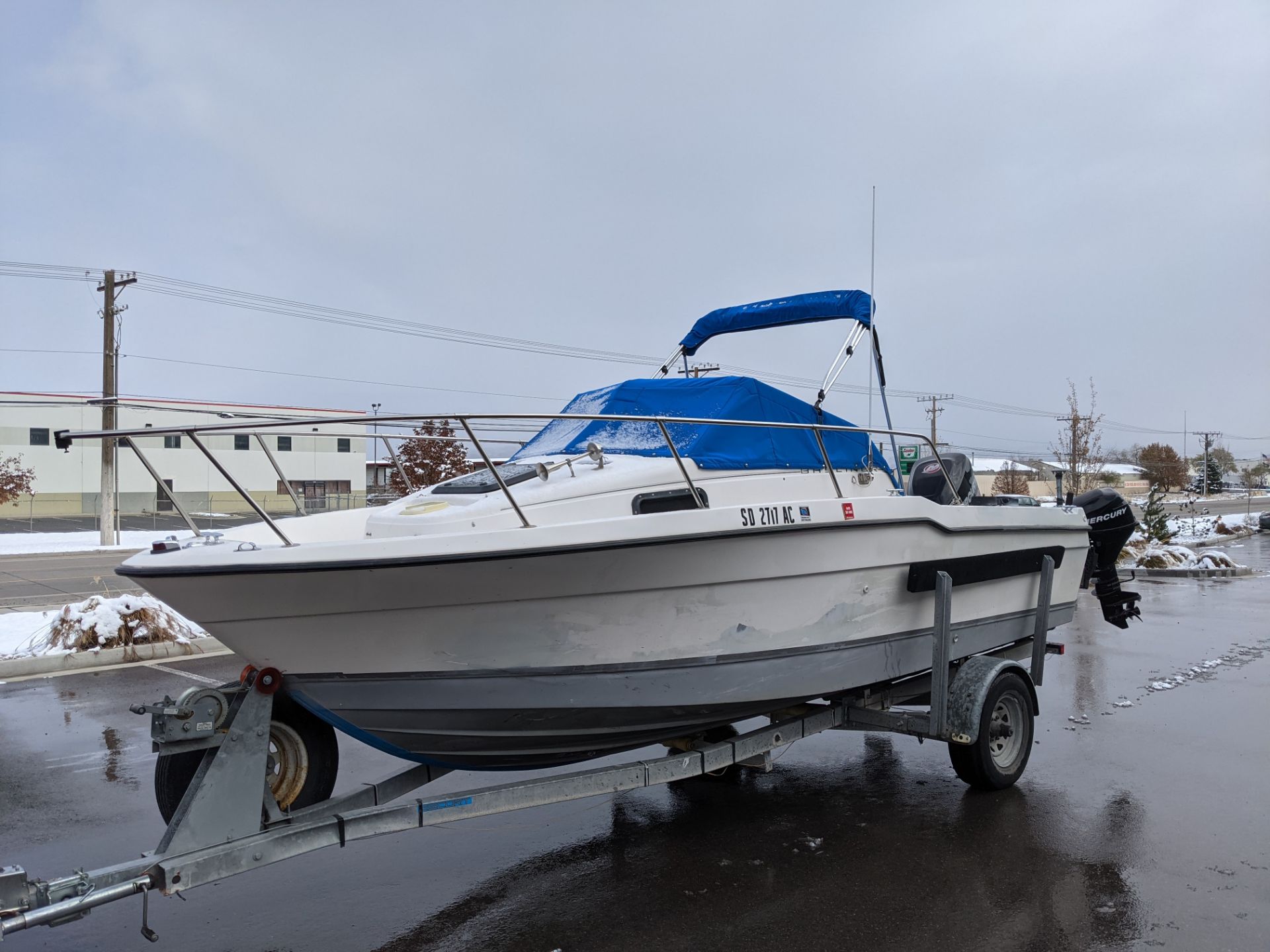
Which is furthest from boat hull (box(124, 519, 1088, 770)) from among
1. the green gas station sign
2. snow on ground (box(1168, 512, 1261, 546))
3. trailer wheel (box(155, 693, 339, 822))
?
snow on ground (box(1168, 512, 1261, 546))

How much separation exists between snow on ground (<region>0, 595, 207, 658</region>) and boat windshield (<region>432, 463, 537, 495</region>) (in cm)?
527

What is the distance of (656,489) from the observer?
14.5ft

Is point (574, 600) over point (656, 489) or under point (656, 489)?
under

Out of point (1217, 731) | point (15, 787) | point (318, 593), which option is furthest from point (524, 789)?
point (1217, 731)

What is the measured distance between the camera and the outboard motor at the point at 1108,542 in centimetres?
682

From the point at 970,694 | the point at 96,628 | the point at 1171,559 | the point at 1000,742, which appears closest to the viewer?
the point at 970,694

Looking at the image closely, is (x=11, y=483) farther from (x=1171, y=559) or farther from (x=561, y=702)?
(x=561, y=702)

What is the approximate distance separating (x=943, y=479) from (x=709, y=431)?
6.22ft

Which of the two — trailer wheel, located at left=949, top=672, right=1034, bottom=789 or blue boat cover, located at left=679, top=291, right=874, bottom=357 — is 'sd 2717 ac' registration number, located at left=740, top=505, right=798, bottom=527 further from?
blue boat cover, located at left=679, top=291, right=874, bottom=357

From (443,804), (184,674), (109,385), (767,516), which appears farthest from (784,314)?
(109,385)

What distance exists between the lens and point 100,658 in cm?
859

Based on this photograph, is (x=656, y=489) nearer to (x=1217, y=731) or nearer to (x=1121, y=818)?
(x=1121, y=818)

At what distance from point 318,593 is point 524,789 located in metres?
1.12

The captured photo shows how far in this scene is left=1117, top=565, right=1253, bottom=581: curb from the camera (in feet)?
52.9
